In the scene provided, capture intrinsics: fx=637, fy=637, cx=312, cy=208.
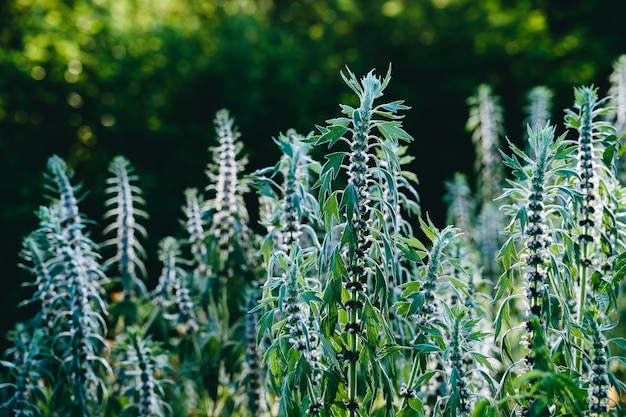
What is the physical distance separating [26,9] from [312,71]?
433 centimetres

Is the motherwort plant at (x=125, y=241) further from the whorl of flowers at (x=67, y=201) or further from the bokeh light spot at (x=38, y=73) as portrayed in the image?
the bokeh light spot at (x=38, y=73)

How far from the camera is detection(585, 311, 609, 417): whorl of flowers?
93.8 inches

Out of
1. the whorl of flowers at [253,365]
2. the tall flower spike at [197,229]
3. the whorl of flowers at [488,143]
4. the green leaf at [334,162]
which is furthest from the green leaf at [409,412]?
the whorl of flowers at [488,143]

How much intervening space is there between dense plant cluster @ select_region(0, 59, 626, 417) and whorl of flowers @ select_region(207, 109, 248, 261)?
1 centimetres

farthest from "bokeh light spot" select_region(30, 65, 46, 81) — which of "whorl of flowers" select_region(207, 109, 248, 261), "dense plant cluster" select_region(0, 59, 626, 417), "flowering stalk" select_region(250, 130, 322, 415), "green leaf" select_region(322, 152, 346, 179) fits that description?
"green leaf" select_region(322, 152, 346, 179)

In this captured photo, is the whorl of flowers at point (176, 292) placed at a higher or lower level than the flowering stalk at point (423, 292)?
higher

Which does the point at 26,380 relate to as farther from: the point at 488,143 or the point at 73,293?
the point at 488,143

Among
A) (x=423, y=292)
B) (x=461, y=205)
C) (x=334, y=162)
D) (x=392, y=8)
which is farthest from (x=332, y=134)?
(x=392, y=8)

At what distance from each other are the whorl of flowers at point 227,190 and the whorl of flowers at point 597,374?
200cm

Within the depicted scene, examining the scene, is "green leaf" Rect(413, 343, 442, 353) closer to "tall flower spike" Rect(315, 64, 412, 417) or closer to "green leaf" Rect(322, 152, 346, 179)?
"tall flower spike" Rect(315, 64, 412, 417)

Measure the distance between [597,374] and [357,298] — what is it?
3.13 feet

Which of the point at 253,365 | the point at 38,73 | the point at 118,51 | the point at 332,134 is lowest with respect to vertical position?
the point at 253,365

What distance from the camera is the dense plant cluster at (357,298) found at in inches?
93.8

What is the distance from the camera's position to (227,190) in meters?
3.65
